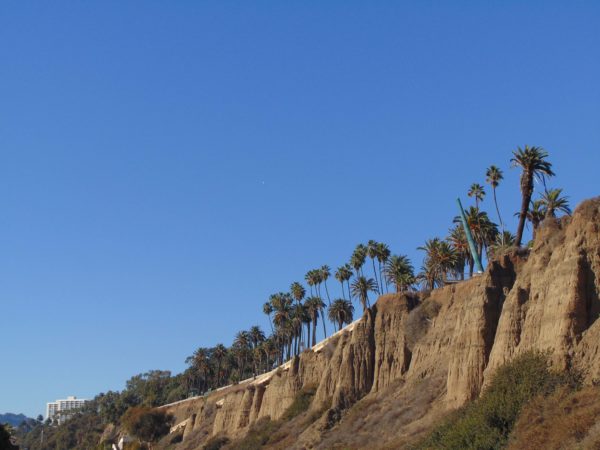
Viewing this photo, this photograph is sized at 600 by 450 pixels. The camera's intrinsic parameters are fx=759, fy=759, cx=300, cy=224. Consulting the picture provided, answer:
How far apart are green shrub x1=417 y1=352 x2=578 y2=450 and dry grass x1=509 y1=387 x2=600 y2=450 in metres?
0.85

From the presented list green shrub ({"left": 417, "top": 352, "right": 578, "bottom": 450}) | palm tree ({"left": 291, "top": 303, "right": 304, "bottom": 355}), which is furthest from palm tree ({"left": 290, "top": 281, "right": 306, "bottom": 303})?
green shrub ({"left": 417, "top": 352, "right": 578, "bottom": 450})

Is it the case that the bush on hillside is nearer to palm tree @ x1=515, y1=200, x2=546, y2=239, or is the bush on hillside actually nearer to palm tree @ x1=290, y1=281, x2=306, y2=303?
palm tree @ x1=290, y1=281, x2=306, y2=303

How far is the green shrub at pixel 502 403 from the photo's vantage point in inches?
1389

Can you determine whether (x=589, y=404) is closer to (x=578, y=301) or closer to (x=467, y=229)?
(x=578, y=301)

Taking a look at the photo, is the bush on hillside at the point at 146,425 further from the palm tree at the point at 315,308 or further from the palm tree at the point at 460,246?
the palm tree at the point at 460,246

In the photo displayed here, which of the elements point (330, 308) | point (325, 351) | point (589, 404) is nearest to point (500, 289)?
point (589, 404)

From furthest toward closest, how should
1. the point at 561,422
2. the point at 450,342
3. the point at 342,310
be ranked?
the point at 342,310
the point at 450,342
the point at 561,422

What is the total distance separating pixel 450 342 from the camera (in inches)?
2098

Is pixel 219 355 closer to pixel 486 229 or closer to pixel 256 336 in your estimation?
pixel 256 336

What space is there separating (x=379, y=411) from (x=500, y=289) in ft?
44.9

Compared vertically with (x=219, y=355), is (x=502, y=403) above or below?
below

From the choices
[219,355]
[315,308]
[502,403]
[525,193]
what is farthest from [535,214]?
[219,355]

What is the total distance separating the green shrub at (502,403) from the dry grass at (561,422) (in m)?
0.85

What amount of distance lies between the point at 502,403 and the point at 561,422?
5890 millimetres
